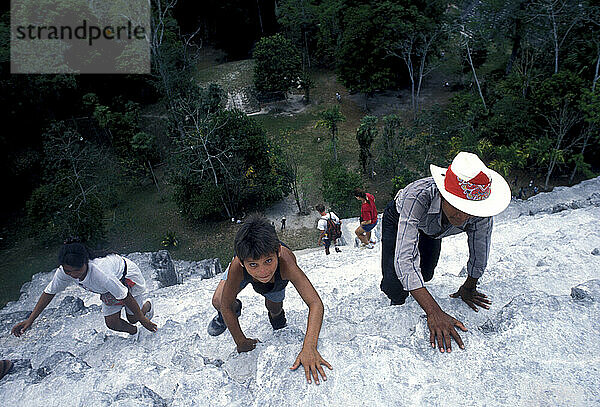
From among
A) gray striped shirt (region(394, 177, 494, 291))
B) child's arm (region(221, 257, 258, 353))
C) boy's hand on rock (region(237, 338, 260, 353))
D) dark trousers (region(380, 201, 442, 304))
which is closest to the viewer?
gray striped shirt (region(394, 177, 494, 291))

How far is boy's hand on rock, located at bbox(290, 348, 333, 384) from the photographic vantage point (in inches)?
108

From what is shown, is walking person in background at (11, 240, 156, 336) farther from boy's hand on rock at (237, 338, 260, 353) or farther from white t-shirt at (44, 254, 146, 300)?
boy's hand on rock at (237, 338, 260, 353)

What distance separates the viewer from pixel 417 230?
124 inches

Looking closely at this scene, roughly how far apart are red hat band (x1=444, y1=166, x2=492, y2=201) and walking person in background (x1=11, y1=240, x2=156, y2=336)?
139 inches

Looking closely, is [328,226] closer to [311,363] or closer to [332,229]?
[332,229]

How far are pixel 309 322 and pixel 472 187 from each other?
62.6 inches

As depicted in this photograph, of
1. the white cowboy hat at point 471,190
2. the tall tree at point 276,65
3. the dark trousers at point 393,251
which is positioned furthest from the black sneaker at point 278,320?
the tall tree at point 276,65

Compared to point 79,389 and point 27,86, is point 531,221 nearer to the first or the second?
point 79,389

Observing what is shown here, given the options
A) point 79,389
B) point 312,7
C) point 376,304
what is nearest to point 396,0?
point 312,7

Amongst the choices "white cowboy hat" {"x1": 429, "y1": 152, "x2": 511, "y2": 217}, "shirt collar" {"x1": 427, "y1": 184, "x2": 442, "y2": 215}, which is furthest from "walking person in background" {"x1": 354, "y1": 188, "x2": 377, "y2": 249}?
"white cowboy hat" {"x1": 429, "y1": 152, "x2": 511, "y2": 217}

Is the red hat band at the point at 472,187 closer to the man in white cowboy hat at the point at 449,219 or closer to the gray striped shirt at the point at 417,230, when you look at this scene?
the man in white cowboy hat at the point at 449,219

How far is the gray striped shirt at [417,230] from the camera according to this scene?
10.1 feet

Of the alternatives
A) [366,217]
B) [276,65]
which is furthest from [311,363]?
[276,65]

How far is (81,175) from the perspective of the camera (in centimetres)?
1345
